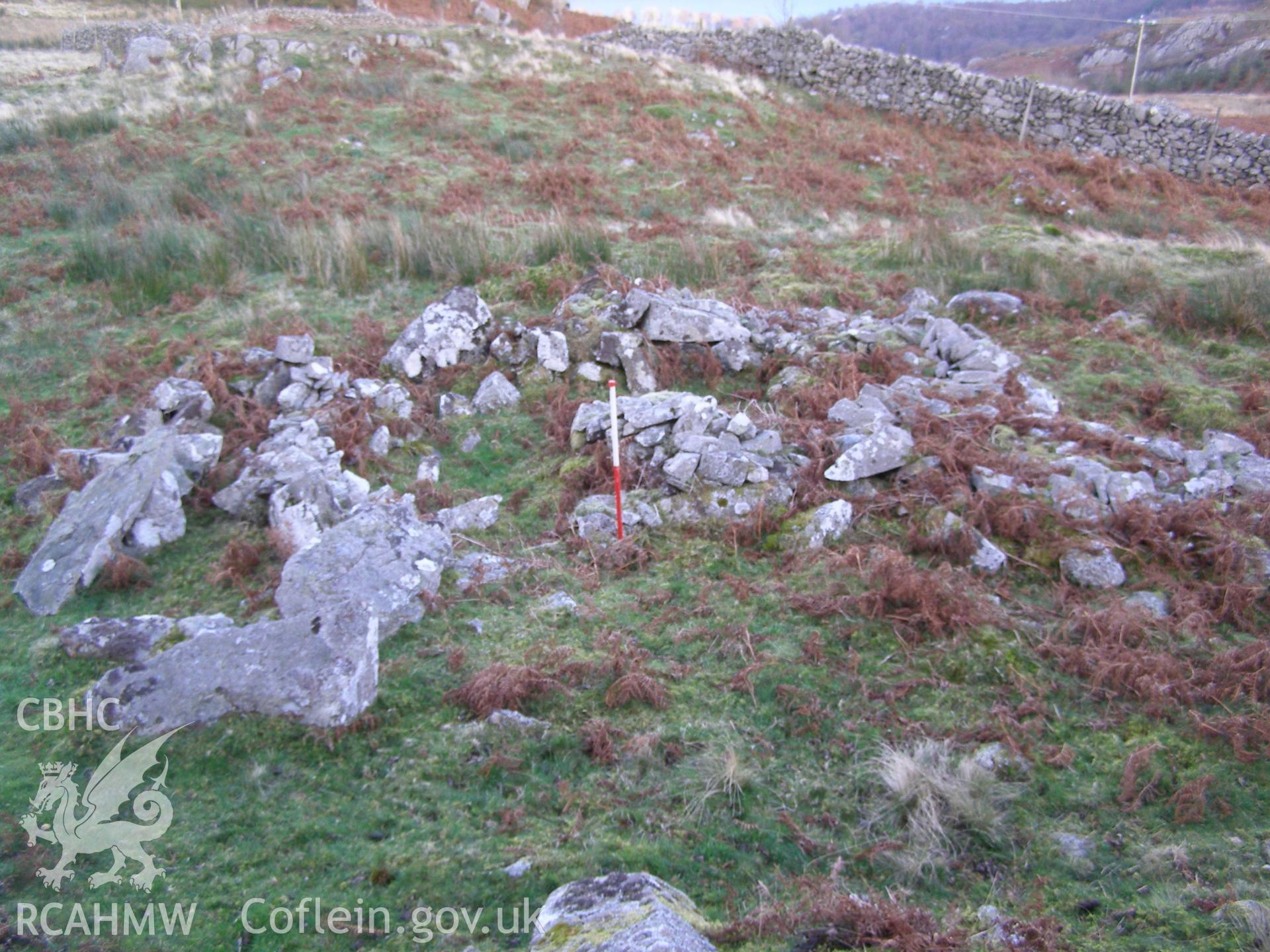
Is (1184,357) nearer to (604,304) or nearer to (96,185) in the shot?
(604,304)

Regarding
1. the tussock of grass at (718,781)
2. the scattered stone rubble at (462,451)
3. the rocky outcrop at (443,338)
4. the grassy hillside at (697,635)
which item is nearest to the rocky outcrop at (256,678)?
the scattered stone rubble at (462,451)

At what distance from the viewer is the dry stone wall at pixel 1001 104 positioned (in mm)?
15844

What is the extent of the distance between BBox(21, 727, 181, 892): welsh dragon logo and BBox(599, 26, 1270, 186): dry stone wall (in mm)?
19771

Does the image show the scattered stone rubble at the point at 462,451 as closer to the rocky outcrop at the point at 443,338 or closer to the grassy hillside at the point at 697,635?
the rocky outcrop at the point at 443,338

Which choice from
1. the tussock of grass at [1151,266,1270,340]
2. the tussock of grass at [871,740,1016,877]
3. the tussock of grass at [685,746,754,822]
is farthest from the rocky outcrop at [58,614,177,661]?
the tussock of grass at [1151,266,1270,340]

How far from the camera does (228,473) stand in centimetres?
616

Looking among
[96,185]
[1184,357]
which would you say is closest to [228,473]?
[96,185]

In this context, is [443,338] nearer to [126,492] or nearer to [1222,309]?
[126,492]

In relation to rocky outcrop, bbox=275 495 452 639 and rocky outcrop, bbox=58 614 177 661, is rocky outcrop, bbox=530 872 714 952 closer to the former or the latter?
rocky outcrop, bbox=275 495 452 639

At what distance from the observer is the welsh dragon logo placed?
9.84 ft

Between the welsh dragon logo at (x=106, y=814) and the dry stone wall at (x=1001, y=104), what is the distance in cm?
1977

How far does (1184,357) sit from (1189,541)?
392 cm

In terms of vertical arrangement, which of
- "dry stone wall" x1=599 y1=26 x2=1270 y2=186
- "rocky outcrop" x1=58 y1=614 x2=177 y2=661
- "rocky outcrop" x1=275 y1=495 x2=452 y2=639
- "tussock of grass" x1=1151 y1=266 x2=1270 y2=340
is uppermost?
"dry stone wall" x1=599 y1=26 x2=1270 y2=186

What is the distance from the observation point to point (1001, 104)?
59.1ft
